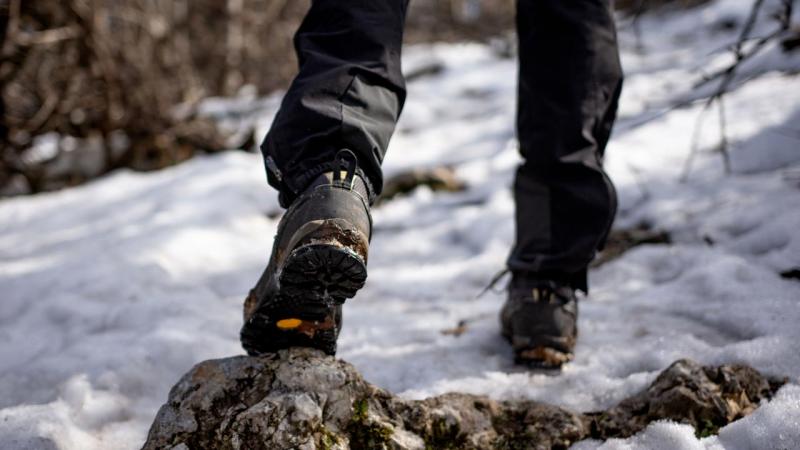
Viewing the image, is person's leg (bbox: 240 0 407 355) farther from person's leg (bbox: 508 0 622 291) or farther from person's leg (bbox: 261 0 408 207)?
person's leg (bbox: 508 0 622 291)

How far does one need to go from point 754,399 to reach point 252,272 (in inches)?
70.3

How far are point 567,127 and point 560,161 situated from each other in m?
0.09

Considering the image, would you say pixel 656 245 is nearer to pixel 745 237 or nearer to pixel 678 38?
pixel 745 237

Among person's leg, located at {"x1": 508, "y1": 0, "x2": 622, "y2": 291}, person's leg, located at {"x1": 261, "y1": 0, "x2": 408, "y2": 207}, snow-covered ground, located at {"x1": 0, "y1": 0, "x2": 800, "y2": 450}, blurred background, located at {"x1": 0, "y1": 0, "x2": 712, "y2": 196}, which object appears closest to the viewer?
person's leg, located at {"x1": 261, "y1": 0, "x2": 408, "y2": 207}

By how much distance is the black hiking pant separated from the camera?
1.17m

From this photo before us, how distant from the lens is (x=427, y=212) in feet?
10.2

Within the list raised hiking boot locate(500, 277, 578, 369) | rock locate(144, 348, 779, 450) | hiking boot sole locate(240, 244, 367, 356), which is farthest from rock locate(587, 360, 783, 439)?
hiking boot sole locate(240, 244, 367, 356)

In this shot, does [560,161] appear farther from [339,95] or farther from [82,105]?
[82,105]

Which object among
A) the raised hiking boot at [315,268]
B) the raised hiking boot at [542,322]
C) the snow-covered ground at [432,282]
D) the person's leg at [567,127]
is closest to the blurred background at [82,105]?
the snow-covered ground at [432,282]

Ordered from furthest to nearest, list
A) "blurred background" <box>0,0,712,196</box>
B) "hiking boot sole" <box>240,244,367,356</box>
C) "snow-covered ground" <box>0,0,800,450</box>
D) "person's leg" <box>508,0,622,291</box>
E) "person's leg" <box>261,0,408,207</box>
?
1. "blurred background" <box>0,0,712,196</box>
2. "person's leg" <box>508,0,622,291</box>
3. "snow-covered ground" <box>0,0,800,450</box>
4. "person's leg" <box>261,0,408,207</box>
5. "hiking boot sole" <box>240,244,367,356</box>

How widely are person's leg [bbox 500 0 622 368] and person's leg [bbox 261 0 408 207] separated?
1.51ft

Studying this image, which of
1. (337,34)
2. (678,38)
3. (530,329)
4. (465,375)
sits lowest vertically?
(465,375)

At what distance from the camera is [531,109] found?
63.6 inches

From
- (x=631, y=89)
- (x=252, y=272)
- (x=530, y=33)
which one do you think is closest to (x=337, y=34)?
(x=530, y=33)
